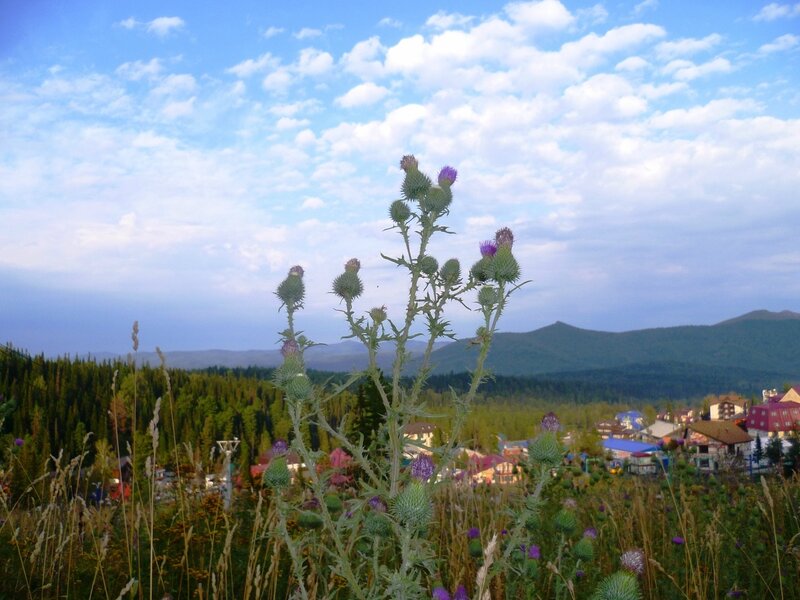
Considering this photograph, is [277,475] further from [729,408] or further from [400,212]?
[729,408]

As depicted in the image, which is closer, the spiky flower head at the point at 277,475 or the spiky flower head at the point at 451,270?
the spiky flower head at the point at 277,475

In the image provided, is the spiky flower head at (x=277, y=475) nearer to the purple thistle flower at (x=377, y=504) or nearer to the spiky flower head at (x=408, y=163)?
the purple thistle flower at (x=377, y=504)

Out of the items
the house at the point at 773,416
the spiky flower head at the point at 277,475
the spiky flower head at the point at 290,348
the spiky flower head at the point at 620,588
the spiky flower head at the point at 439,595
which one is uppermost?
the spiky flower head at the point at 290,348

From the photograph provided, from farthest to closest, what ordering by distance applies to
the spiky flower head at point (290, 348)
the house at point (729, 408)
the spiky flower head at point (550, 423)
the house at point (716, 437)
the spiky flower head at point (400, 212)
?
1. the house at point (729, 408)
2. the house at point (716, 437)
3. the spiky flower head at point (400, 212)
4. the spiky flower head at point (550, 423)
5. the spiky flower head at point (290, 348)

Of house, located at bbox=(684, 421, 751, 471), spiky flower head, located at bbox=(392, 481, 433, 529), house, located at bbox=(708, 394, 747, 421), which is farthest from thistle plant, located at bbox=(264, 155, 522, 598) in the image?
house, located at bbox=(708, 394, 747, 421)

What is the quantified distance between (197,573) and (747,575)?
439 cm

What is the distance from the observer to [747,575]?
5.29 metres

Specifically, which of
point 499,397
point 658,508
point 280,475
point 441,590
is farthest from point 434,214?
point 499,397

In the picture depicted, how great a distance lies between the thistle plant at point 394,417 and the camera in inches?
105

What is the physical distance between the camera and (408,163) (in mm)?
4590

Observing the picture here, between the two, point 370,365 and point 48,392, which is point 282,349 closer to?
point 370,365

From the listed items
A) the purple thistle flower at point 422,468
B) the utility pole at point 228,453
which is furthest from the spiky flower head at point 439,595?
the utility pole at point 228,453

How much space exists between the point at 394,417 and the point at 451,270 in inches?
51.7

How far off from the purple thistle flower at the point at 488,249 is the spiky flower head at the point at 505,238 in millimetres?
44
